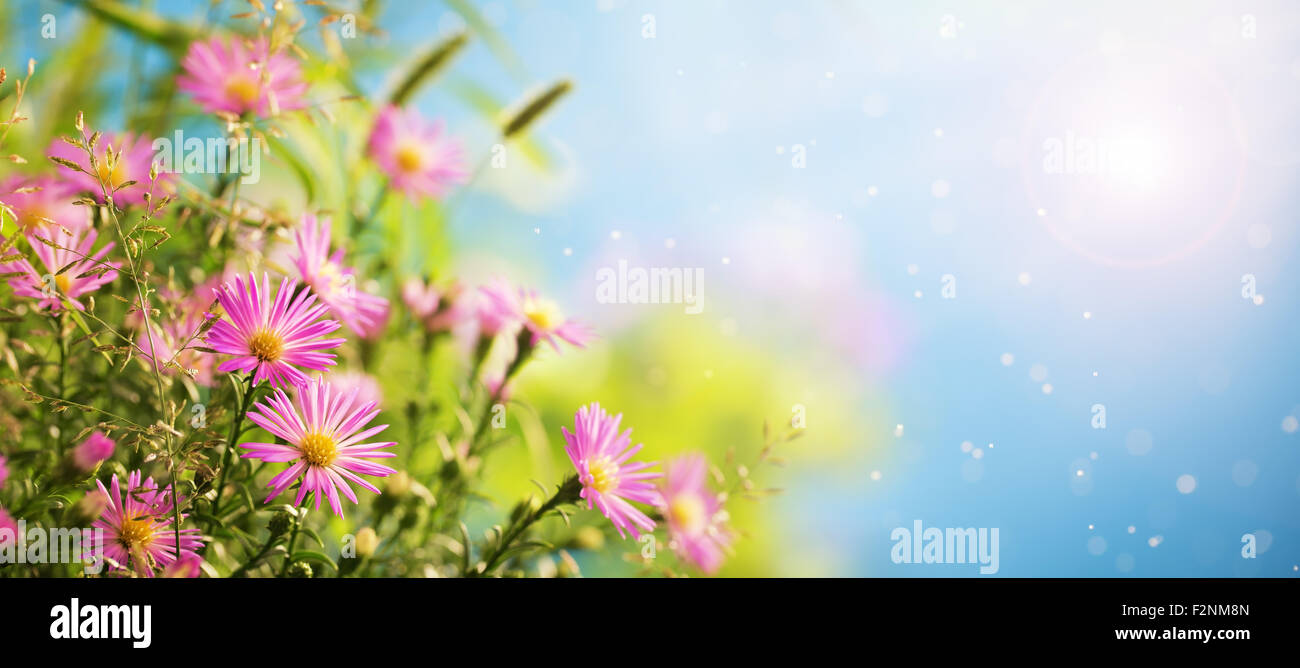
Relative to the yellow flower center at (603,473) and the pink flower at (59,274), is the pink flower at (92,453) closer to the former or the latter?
the pink flower at (59,274)

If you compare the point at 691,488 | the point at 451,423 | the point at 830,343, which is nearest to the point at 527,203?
the point at 830,343

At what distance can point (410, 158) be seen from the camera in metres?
0.58

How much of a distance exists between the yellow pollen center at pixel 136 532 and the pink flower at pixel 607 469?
164mm

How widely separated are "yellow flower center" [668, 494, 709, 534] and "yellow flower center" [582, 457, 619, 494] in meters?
0.10

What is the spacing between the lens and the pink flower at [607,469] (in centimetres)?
33

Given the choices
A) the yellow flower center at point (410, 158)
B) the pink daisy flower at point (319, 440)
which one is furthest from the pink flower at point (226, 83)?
the pink daisy flower at point (319, 440)

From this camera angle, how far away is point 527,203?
118cm

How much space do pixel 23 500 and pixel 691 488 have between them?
0.33 metres

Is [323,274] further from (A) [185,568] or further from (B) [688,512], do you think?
(B) [688,512]

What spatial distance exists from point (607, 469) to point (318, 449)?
0.12 m

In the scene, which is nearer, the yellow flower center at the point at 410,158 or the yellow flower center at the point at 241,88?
the yellow flower center at the point at 241,88

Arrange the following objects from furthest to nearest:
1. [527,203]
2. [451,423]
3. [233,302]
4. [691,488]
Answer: [527,203] < [451,423] < [691,488] < [233,302]
